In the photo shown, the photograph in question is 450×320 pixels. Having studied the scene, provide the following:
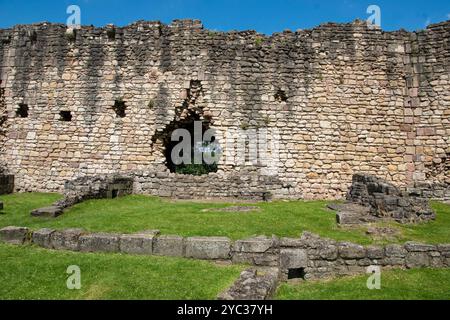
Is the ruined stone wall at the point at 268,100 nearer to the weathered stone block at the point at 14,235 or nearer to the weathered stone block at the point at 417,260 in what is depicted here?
the weathered stone block at the point at 14,235

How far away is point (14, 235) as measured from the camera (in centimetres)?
956

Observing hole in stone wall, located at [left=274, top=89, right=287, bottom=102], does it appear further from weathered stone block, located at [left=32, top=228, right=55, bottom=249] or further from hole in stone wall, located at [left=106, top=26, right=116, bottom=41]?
weathered stone block, located at [left=32, top=228, right=55, bottom=249]

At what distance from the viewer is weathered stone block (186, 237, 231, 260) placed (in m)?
8.37

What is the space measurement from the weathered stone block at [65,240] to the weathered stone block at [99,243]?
0.54 ft

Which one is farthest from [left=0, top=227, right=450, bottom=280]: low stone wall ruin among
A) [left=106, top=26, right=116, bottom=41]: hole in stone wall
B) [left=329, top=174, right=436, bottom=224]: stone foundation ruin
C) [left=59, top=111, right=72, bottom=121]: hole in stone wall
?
[left=106, top=26, right=116, bottom=41]: hole in stone wall

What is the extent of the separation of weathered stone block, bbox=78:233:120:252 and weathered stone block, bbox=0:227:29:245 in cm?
166

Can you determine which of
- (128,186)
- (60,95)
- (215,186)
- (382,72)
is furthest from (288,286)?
(60,95)

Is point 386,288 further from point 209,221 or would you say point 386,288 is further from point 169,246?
point 209,221

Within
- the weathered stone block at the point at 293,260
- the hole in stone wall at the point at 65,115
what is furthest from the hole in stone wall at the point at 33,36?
the weathered stone block at the point at 293,260

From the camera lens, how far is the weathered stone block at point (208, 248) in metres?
8.37

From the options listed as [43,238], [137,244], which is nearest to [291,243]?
[137,244]
